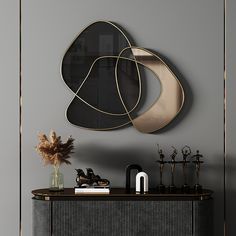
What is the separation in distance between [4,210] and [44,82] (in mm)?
811

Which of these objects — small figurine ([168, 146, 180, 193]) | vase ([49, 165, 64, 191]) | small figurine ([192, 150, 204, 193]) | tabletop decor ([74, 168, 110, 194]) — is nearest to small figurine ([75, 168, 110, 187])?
tabletop decor ([74, 168, 110, 194])

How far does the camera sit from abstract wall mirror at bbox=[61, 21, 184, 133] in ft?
10.7

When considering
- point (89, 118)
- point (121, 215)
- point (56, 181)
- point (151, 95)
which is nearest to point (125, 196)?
point (121, 215)

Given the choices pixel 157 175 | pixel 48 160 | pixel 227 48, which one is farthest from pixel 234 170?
pixel 48 160

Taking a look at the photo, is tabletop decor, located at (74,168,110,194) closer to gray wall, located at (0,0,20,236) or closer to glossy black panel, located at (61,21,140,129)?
glossy black panel, located at (61,21,140,129)

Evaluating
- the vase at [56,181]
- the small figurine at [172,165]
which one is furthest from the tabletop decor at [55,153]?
the small figurine at [172,165]

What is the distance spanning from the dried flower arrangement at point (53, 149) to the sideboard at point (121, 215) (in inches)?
9.4

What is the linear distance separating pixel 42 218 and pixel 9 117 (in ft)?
2.27

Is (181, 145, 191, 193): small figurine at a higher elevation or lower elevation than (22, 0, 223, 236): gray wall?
lower

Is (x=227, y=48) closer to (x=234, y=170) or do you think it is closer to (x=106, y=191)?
(x=234, y=170)

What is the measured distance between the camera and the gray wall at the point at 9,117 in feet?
10.7

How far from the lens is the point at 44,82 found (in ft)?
10.7

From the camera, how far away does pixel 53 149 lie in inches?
121

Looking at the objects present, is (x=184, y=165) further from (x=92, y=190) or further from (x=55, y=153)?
(x=55, y=153)
